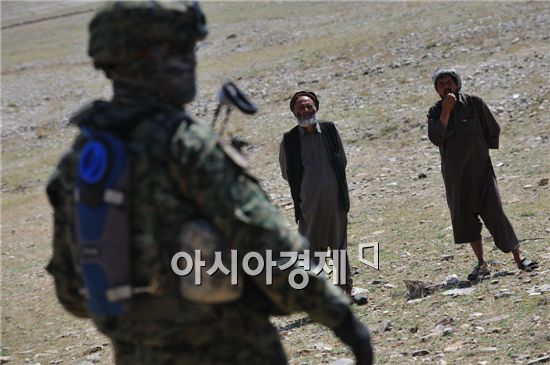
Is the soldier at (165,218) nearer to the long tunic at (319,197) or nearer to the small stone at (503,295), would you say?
the small stone at (503,295)

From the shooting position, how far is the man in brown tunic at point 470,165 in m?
7.94

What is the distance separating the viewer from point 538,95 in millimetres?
17984

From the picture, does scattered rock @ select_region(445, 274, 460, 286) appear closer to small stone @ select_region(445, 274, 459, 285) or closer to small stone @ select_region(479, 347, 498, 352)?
small stone @ select_region(445, 274, 459, 285)

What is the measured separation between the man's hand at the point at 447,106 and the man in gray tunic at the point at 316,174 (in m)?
0.84

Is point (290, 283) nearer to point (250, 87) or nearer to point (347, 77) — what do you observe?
point (347, 77)

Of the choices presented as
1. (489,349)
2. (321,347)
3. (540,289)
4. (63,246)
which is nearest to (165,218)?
(63,246)

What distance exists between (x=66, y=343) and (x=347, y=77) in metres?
16.3

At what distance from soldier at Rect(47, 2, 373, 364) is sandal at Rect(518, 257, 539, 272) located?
5275 mm

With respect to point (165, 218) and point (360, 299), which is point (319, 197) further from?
point (165, 218)

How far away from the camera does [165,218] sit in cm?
284

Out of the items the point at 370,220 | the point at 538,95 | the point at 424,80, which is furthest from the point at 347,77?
the point at 370,220

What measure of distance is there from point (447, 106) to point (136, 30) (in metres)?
5.21

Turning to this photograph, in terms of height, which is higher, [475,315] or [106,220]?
[106,220]

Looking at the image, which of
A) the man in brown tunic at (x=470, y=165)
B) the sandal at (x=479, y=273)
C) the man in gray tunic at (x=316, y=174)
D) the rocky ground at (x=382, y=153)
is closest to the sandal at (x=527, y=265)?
the man in brown tunic at (x=470, y=165)
